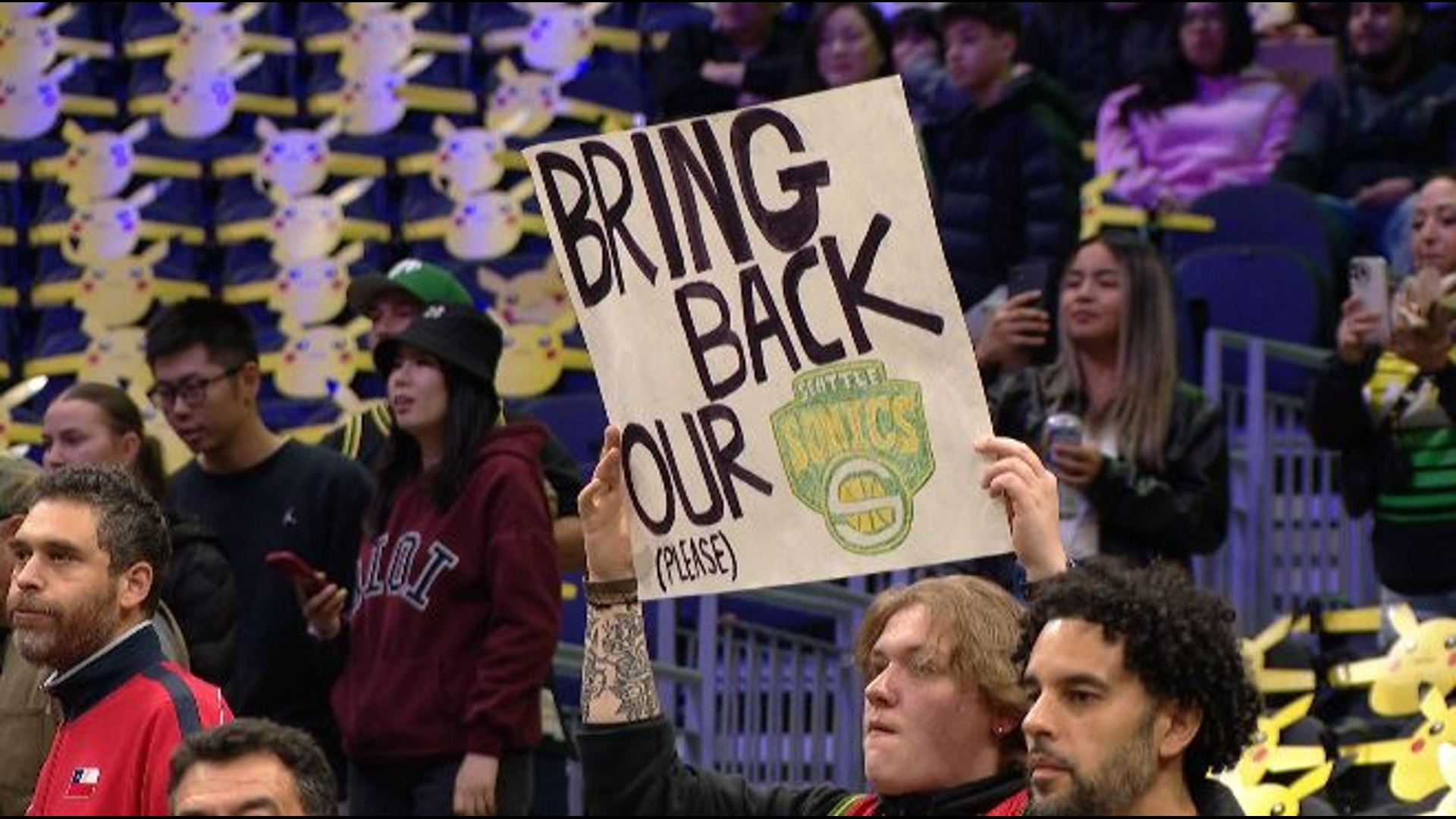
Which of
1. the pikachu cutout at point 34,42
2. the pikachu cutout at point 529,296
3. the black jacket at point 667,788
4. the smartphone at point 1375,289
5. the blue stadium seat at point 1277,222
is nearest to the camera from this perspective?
the black jacket at point 667,788

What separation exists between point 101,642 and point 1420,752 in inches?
115

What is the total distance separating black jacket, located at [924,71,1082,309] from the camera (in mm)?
8367

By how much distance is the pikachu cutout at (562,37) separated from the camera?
12.6 m

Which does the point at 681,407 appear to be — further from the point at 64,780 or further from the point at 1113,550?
the point at 1113,550

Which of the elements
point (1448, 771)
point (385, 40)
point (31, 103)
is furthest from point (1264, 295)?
point (31, 103)

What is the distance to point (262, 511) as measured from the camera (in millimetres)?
6535

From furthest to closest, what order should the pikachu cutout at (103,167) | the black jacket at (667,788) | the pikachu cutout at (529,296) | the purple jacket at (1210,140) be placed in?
the pikachu cutout at (103,167), the pikachu cutout at (529,296), the purple jacket at (1210,140), the black jacket at (667,788)

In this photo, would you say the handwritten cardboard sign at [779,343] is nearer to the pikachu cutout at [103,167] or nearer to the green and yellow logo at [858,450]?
the green and yellow logo at [858,450]

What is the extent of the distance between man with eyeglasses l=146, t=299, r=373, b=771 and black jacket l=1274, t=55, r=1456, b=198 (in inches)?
153

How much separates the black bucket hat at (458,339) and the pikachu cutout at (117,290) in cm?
564

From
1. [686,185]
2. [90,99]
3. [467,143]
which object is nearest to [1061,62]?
Result: [467,143]

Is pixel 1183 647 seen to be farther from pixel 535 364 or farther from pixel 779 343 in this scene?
pixel 535 364

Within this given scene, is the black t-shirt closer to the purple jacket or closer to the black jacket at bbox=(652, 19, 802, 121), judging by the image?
the purple jacket

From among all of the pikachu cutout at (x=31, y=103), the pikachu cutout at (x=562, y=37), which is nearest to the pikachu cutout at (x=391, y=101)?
the pikachu cutout at (x=562, y=37)
